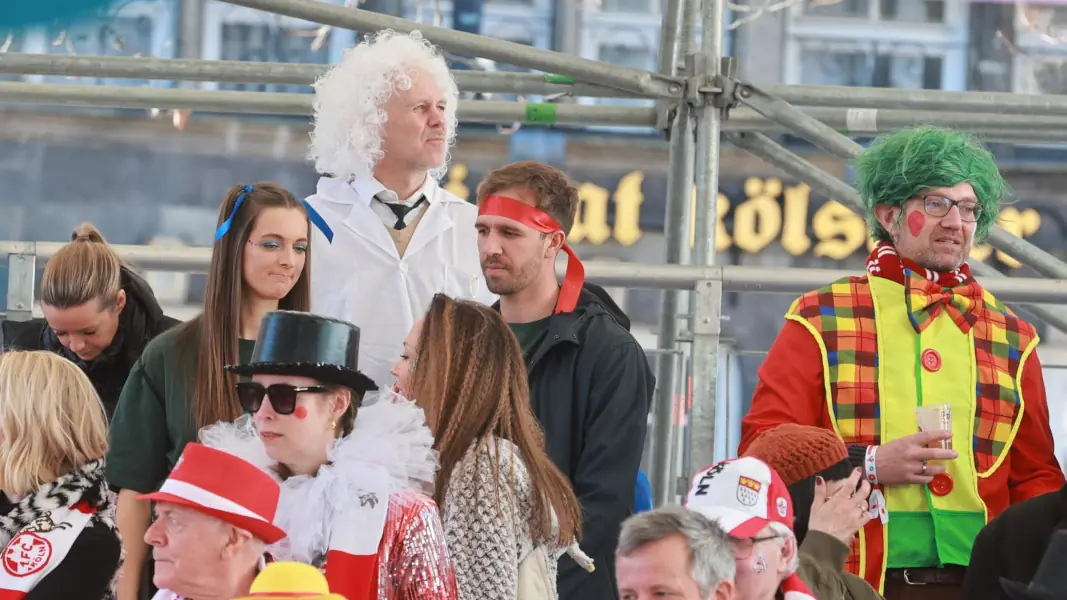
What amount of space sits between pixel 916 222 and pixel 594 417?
891 millimetres

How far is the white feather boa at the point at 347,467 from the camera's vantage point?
3.04m

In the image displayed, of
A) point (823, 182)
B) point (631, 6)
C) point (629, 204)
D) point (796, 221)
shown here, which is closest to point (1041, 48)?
point (796, 221)

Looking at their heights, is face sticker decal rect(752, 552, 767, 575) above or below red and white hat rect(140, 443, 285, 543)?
below

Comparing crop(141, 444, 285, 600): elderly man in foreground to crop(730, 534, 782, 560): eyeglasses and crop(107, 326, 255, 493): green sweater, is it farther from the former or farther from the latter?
crop(107, 326, 255, 493): green sweater

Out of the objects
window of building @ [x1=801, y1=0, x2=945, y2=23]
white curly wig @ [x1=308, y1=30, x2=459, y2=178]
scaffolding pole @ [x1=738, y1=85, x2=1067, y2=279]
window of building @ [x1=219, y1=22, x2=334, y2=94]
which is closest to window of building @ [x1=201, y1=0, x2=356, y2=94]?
window of building @ [x1=219, y1=22, x2=334, y2=94]

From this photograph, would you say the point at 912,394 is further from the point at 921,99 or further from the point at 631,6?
the point at 631,6

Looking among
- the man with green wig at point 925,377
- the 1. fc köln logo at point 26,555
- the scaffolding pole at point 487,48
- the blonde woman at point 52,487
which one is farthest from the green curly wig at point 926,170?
the 1. fc köln logo at point 26,555

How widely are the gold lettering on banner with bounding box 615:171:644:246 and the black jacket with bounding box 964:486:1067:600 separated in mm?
9313

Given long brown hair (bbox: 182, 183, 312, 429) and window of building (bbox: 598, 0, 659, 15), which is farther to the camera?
window of building (bbox: 598, 0, 659, 15)

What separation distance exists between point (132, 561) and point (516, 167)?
1.28 m

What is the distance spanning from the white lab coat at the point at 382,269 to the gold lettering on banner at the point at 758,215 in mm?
8556

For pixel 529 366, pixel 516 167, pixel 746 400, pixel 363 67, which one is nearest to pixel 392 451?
pixel 529 366

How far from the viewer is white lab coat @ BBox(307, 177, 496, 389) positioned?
4.16 m

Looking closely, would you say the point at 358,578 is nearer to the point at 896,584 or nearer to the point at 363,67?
the point at 896,584
